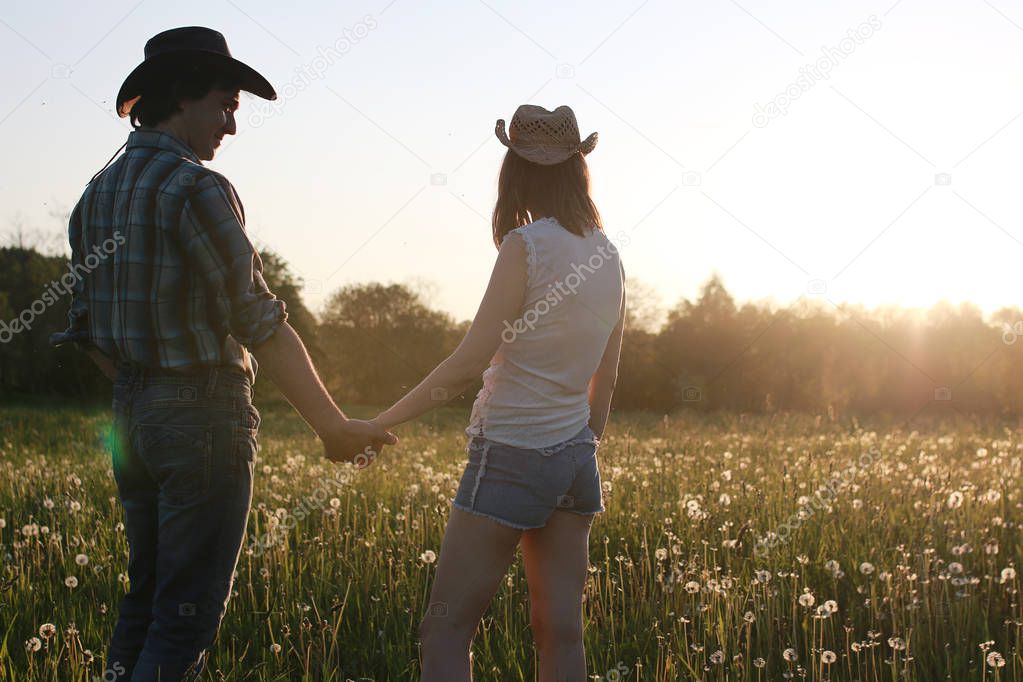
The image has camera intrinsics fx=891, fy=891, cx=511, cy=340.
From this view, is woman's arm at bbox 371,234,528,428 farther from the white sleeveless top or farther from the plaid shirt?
the plaid shirt

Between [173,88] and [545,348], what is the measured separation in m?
1.62

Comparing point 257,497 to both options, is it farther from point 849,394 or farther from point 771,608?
point 849,394

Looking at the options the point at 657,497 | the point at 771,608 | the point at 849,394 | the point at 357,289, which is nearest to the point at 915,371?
the point at 849,394

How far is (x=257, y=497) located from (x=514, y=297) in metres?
6.04

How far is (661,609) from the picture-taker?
4719 millimetres

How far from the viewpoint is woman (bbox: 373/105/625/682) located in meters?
2.82

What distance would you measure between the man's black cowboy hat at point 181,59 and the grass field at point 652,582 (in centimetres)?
220

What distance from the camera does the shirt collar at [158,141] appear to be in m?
3.00

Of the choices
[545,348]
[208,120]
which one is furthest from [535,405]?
[208,120]

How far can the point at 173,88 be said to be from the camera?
314 centimetres

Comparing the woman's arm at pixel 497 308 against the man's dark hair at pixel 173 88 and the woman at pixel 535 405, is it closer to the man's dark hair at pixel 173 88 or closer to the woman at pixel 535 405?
the woman at pixel 535 405

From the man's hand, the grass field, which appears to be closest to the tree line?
the grass field

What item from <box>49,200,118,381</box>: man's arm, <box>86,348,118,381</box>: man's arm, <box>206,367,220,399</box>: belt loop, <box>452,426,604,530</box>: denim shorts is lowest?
<box>452,426,604,530</box>: denim shorts

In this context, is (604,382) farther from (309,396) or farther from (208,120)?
(208,120)
